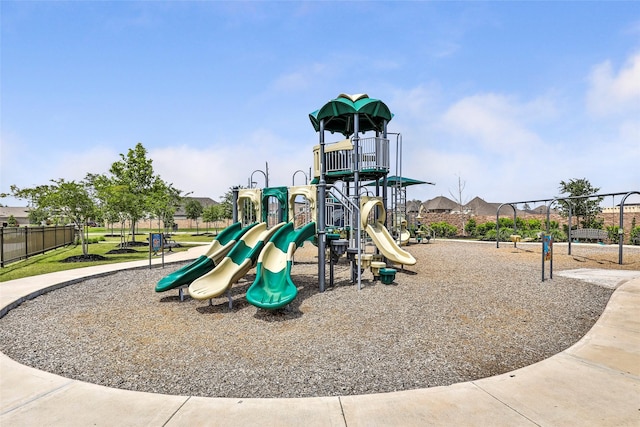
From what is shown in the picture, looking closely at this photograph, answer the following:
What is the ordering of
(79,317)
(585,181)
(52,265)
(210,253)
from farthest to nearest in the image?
(585,181), (52,265), (210,253), (79,317)

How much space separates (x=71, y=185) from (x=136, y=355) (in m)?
15.9

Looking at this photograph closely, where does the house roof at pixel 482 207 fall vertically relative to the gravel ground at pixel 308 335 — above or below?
above

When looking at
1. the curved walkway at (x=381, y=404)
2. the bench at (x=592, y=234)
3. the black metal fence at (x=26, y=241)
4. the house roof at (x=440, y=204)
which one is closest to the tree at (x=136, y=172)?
the black metal fence at (x=26, y=241)

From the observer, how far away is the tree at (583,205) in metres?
28.1

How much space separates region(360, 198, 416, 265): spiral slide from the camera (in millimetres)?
10906

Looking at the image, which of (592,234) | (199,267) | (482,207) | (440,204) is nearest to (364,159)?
(199,267)

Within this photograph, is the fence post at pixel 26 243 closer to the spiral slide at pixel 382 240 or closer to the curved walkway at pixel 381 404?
the curved walkway at pixel 381 404

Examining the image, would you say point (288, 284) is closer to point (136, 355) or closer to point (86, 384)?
point (136, 355)

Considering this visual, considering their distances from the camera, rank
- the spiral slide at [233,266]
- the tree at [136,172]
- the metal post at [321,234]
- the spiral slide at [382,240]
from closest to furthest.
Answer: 1. the spiral slide at [233,266]
2. the metal post at [321,234]
3. the spiral slide at [382,240]
4. the tree at [136,172]

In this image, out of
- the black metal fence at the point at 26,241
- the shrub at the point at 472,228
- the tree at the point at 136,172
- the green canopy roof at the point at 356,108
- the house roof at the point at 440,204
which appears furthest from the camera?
the house roof at the point at 440,204

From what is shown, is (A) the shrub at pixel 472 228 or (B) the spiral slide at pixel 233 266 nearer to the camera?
(B) the spiral slide at pixel 233 266

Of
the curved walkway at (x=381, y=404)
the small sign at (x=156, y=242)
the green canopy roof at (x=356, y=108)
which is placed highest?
the green canopy roof at (x=356, y=108)

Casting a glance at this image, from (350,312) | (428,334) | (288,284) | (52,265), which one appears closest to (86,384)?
(288,284)

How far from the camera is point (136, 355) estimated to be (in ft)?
17.2
